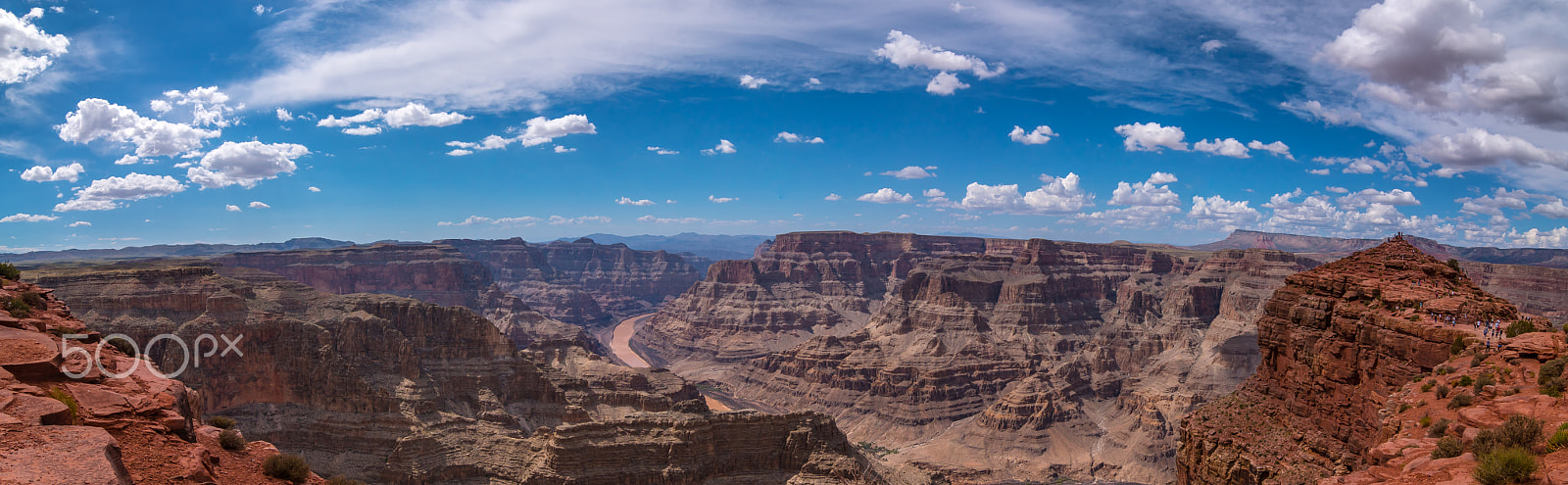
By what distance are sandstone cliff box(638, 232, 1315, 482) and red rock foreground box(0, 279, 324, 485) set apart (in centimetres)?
7387

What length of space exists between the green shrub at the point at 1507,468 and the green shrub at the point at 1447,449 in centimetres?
217

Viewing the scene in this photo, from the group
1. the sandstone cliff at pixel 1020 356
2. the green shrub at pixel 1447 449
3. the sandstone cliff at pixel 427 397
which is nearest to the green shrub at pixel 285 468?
the green shrub at pixel 1447 449

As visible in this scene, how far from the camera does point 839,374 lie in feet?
394

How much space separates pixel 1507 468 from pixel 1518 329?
13.5m

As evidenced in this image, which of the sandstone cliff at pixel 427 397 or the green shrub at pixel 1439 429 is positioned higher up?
the green shrub at pixel 1439 429

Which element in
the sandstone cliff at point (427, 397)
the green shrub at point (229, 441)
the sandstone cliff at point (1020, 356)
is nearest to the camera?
the green shrub at point (229, 441)

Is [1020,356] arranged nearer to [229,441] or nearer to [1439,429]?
[1439,429]

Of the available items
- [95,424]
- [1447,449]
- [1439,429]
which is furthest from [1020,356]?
[95,424]

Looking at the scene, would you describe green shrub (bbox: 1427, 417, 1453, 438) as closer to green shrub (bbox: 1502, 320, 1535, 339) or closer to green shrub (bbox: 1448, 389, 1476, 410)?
green shrub (bbox: 1448, 389, 1476, 410)

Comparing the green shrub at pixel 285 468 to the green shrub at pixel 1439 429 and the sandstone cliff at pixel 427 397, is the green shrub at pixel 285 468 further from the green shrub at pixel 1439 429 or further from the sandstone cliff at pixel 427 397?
the sandstone cliff at pixel 427 397

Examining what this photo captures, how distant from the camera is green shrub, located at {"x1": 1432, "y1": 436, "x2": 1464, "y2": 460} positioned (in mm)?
14453

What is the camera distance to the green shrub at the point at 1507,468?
11.8 metres

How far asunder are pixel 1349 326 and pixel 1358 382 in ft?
6.32

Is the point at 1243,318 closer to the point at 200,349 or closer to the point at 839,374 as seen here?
the point at 839,374
